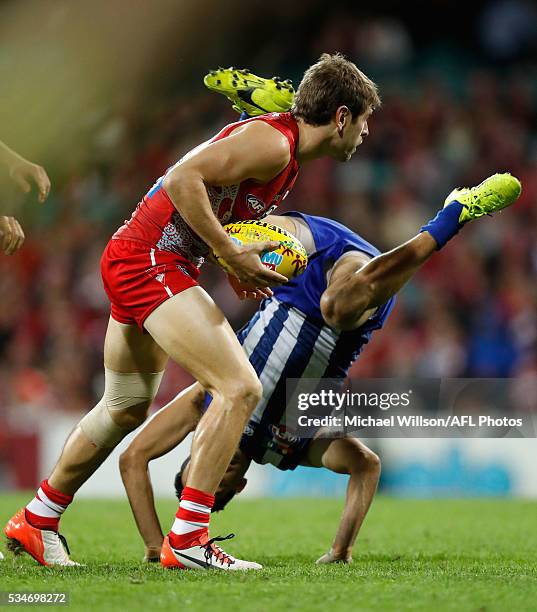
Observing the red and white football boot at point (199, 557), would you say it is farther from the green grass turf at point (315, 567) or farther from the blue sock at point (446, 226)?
the blue sock at point (446, 226)

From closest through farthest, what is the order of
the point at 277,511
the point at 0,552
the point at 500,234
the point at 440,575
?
the point at 440,575 → the point at 0,552 → the point at 277,511 → the point at 500,234

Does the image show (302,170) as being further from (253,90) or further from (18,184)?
(18,184)

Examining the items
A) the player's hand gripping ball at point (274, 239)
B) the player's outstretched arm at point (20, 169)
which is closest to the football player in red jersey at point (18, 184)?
the player's outstretched arm at point (20, 169)

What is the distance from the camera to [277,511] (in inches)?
325

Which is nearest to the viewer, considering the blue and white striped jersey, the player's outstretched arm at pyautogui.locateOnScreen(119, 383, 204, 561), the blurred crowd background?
the player's outstretched arm at pyautogui.locateOnScreen(119, 383, 204, 561)

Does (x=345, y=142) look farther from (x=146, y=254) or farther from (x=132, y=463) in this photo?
(x=132, y=463)

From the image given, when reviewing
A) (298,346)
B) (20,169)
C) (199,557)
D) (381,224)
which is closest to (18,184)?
(20,169)

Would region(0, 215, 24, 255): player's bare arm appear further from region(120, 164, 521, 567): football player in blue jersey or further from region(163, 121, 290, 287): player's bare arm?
region(120, 164, 521, 567): football player in blue jersey

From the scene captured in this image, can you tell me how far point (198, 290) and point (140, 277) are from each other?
25 cm

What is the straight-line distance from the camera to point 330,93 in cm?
449

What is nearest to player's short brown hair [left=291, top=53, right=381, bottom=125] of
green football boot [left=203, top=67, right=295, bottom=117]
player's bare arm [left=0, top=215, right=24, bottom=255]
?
green football boot [left=203, top=67, right=295, bottom=117]

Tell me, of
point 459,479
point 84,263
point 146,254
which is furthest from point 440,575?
point 84,263

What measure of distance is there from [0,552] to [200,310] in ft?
5.38

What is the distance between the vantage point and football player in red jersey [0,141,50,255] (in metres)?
4.59
